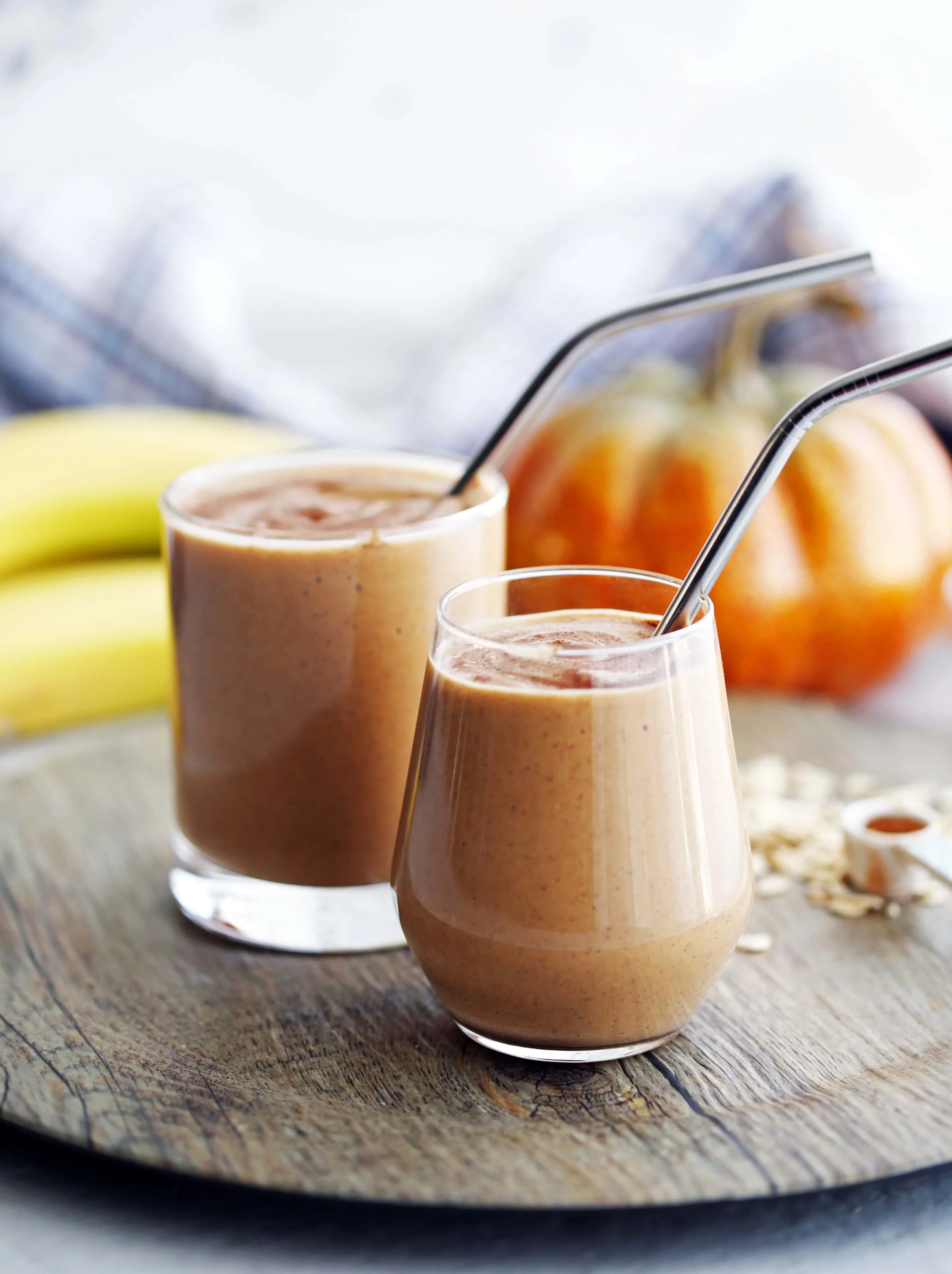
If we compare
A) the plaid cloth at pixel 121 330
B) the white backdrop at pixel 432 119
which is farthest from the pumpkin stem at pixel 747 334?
the white backdrop at pixel 432 119

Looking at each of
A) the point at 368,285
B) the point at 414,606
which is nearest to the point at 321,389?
the point at 368,285

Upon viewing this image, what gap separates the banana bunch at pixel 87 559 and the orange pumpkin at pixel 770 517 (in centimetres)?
45

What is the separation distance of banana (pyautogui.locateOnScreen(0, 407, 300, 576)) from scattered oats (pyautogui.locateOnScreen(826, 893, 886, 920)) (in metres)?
0.95

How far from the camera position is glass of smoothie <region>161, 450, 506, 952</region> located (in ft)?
3.30

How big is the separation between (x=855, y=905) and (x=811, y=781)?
255 millimetres

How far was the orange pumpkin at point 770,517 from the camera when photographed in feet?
5.54

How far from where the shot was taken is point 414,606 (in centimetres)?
103

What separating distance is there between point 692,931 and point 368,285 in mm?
2488

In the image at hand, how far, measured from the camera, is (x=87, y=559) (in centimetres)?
197

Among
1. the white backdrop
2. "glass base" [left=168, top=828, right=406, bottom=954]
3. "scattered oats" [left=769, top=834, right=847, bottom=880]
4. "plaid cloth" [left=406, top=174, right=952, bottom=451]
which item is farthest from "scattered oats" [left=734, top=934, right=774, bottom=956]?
the white backdrop

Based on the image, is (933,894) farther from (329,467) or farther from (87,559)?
(87,559)

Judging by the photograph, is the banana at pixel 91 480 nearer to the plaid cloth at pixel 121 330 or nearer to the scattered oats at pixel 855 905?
the plaid cloth at pixel 121 330

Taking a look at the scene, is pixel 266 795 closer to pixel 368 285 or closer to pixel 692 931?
pixel 692 931

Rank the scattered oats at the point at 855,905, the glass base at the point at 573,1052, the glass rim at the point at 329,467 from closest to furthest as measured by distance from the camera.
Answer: the glass base at the point at 573,1052, the glass rim at the point at 329,467, the scattered oats at the point at 855,905
